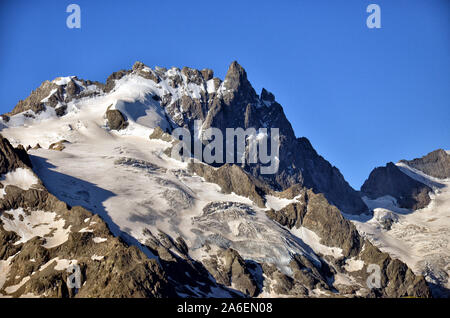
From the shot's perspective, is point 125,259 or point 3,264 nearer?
point 125,259

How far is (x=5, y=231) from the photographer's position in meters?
200

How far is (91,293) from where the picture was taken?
16088cm

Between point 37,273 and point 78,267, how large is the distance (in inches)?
576
